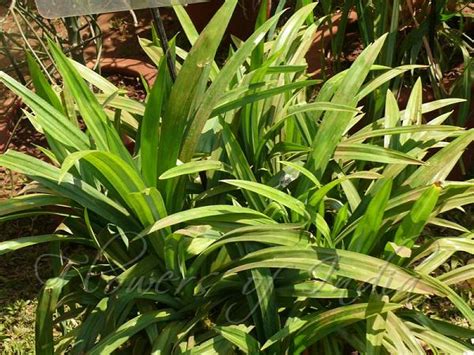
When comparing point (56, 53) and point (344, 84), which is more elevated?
point (56, 53)

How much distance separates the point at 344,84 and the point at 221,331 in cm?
69

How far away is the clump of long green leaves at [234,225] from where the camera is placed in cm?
168

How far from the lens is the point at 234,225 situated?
5.86 feet

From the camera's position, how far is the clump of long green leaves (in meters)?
1.68

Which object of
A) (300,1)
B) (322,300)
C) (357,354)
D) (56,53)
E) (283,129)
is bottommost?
(357,354)

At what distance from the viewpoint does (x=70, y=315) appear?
1.90 m

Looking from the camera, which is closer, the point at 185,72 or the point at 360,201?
the point at 185,72

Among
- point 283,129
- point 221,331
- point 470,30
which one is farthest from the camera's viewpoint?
point 470,30

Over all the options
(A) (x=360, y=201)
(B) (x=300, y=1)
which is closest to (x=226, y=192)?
(A) (x=360, y=201)

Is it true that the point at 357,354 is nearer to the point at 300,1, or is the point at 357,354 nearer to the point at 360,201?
the point at 360,201

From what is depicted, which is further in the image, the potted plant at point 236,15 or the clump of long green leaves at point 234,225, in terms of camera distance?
the potted plant at point 236,15

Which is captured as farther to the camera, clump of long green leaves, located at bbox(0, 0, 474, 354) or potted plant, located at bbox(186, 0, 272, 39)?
potted plant, located at bbox(186, 0, 272, 39)

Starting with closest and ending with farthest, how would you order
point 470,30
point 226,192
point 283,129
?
point 226,192
point 283,129
point 470,30

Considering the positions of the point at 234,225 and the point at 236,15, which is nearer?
the point at 234,225
